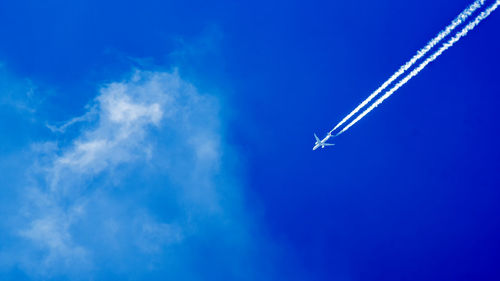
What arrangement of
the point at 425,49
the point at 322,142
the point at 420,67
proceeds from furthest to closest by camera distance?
the point at 322,142
the point at 420,67
the point at 425,49

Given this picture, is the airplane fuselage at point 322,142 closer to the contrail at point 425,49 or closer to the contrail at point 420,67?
the contrail at point 425,49

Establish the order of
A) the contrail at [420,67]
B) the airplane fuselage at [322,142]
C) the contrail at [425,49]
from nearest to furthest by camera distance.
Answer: the contrail at [425,49]
the contrail at [420,67]
the airplane fuselage at [322,142]

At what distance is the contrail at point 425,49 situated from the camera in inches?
1445

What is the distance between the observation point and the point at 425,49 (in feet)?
136

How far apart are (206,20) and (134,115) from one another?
18.1 metres

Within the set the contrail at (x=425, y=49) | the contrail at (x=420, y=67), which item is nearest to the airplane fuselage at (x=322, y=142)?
the contrail at (x=425, y=49)

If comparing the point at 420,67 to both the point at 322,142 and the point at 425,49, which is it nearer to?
the point at 425,49

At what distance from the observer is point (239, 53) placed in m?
47.2

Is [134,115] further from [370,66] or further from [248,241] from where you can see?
[370,66]

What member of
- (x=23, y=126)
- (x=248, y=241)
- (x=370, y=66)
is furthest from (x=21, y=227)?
(x=370, y=66)

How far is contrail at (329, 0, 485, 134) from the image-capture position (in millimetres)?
36713

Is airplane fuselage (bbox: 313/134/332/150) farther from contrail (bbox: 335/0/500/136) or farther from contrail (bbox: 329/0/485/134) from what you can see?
contrail (bbox: 335/0/500/136)

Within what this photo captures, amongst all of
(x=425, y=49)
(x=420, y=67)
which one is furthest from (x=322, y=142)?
(x=425, y=49)

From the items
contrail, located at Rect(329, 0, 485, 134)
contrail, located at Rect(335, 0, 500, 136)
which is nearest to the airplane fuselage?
contrail, located at Rect(329, 0, 485, 134)
